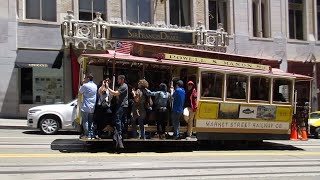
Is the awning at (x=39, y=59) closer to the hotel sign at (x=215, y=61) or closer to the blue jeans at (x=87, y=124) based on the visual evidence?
the hotel sign at (x=215, y=61)

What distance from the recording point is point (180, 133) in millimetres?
14094

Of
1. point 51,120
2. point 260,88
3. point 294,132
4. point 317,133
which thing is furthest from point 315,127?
point 51,120

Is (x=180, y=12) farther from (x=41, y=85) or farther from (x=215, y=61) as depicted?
(x=215, y=61)

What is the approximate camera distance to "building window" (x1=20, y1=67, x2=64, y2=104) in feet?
85.4

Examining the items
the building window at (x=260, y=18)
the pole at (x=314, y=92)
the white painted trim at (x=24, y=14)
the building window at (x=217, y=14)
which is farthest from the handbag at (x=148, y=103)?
the pole at (x=314, y=92)

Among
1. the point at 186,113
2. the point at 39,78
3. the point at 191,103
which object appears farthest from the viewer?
the point at 39,78

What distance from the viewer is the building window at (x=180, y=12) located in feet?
98.5

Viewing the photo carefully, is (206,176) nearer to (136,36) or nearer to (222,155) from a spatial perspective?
(222,155)

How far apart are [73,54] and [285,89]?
13470 mm

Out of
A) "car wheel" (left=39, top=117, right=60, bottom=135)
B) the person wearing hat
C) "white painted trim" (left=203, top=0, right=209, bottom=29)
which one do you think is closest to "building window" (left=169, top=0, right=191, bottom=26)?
"white painted trim" (left=203, top=0, right=209, bottom=29)

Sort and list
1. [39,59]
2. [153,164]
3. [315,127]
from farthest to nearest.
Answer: [39,59], [315,127], [153,164]

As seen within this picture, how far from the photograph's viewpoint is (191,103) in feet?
45.3

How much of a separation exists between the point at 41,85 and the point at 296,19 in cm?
1832

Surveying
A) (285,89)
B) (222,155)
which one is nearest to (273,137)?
(285,89)
